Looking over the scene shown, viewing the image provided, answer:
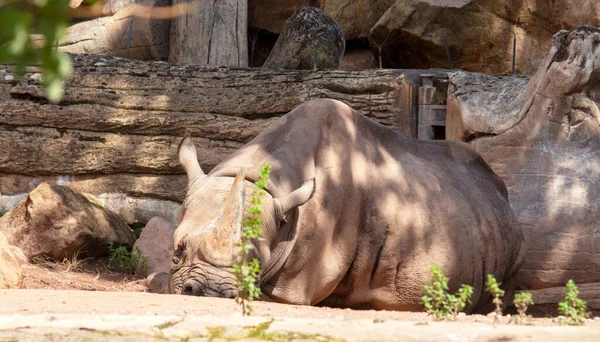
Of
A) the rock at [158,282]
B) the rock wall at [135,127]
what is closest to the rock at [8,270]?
the rock at [158,282]

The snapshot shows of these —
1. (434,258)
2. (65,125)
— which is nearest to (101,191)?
(65,125)

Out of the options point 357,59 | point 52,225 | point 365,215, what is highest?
point 357,59

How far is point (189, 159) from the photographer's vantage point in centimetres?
715

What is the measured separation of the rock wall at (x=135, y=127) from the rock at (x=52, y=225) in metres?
0.97

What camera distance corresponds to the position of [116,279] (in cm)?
893

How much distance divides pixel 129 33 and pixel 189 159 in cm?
625

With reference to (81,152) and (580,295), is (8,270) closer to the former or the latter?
(81,152)

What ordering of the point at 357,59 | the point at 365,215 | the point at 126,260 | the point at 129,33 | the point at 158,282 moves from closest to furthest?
the point at 365,215 → the point at 158,282 → the point at 126,260 → the point at 129,33 → the point at 357,59

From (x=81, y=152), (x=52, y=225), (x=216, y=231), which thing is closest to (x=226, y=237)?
(x=216, y=231)

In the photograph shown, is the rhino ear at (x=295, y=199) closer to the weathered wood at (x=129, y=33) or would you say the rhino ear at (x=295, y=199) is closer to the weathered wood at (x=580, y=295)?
the weathered wood at (x=580, y=295)

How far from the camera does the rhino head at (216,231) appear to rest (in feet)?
19.5

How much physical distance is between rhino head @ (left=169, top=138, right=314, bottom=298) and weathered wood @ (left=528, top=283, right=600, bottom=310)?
327 cm

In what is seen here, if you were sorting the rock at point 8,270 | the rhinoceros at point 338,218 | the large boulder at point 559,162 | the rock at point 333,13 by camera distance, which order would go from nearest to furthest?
1. the rhinoceros at point 338,218
2. the rock at point 8,270
3. the large boulder at point 559,162
4. the rock at point 333,13

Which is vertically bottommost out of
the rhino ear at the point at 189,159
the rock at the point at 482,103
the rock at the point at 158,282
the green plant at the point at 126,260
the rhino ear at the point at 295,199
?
the green plant at the point at 126,260
